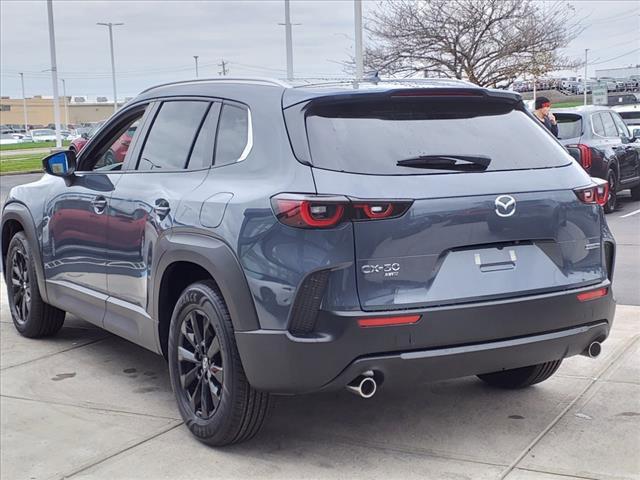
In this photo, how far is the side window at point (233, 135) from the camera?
4344 mm

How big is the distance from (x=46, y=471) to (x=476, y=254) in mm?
2216

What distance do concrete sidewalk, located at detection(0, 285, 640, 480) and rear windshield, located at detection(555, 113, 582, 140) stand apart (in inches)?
345

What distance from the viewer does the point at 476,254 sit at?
3922 millimetres

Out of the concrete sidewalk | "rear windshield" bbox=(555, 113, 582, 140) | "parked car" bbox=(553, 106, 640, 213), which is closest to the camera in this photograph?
the concrete sidewalk

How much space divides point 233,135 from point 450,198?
3.92 ft

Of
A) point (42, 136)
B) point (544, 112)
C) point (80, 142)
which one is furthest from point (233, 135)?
point (42, 136)

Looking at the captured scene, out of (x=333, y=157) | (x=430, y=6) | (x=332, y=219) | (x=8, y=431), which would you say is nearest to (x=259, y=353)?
(x=332, y=219)

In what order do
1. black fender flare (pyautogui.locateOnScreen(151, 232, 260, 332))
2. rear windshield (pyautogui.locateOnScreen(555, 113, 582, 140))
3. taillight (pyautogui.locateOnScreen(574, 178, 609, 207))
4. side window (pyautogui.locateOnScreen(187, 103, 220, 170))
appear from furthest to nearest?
rear windshield (pyautogui.locateOnScreen(555, 113, 582, 140)), side window (pyautogui.locateOnScreen(187, 103, 220, 170)), taillight (pyautogui.locateOnScreen(574, 178, 609, 207)), black fender flare (pyautogui.locateOnScreen(151, 232, 260, 332))

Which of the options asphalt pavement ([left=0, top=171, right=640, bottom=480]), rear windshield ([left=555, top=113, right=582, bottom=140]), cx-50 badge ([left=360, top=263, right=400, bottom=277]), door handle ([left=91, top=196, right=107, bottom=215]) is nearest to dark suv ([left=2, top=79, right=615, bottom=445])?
cx-50 badge ([left=360, top=263, right=400, bottom=277])

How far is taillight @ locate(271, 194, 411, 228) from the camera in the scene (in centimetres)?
374

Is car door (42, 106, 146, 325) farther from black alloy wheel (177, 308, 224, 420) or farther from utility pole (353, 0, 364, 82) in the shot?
utility pole (353, 0, 364, 82)

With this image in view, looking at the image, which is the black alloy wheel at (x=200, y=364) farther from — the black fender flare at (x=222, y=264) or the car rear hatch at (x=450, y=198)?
the car rear hatch at (x=450, y=198)

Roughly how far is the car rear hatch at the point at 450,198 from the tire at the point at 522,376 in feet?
2.78

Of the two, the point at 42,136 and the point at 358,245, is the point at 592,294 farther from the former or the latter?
the point at 42,136
